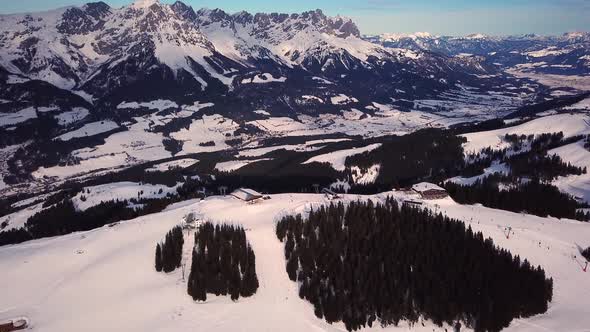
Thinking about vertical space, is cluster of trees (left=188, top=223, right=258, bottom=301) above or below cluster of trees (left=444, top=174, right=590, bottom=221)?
above

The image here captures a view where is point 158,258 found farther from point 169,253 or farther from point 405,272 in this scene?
point 405,272

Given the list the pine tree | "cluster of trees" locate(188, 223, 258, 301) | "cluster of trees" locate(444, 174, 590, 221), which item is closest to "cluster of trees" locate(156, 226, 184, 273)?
the pine tree

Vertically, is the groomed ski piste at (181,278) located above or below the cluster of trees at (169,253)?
below

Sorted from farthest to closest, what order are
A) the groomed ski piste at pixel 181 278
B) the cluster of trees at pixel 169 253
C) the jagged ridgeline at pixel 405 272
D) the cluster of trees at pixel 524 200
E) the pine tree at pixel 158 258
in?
1. the cluster of trees at pixel 524 200
2. the pine tree at pixel 158 258
3. the cluster of trees at pixel 169 253
4. the jagged ridgeline at pixel 405 272
5. the groomed ski piste at pixel 181 278

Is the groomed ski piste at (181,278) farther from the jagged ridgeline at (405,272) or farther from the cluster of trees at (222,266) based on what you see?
the jagged ridgeline at (405,272)

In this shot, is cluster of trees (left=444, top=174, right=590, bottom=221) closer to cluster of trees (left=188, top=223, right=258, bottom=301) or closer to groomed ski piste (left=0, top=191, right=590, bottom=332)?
groomed ski piste (left=0, top=191, right=590, bottom=332)

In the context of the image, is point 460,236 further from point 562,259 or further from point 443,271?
point 562,259

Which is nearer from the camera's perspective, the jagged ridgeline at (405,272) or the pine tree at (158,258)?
the jagged ridgeline at (405,272)

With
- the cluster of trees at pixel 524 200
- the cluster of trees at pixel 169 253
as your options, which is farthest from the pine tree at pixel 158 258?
the cluster of trees at pixel 524 200
